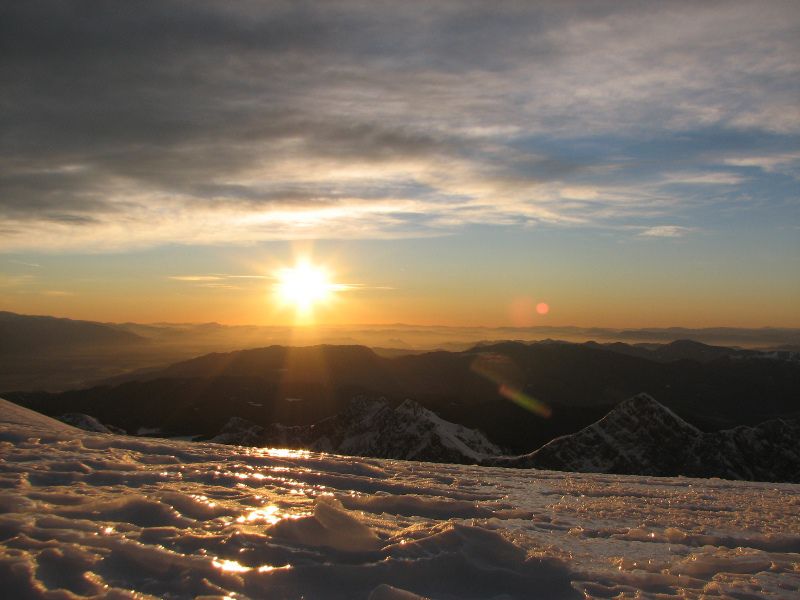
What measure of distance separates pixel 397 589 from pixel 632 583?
9.65ft

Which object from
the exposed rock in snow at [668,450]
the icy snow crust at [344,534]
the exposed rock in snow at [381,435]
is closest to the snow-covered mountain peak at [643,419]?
the exposed rock in snow at [668,450]

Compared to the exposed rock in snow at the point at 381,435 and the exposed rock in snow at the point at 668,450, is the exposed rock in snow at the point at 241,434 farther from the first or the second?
the exposed rock in snow at the point at 668,450

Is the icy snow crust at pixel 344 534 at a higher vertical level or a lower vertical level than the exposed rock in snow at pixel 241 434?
higher

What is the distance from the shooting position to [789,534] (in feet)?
35.3

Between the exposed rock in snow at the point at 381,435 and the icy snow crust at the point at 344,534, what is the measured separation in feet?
329

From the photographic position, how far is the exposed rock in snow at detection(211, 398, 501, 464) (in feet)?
411

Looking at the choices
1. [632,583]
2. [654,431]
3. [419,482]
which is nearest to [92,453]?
[419,482]

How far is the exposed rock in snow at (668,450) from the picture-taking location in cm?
10869

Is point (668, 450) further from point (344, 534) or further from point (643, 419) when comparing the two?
point (344, 534)

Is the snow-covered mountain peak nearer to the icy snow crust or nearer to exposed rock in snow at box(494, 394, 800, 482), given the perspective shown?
exposed rock in snow at box(494, 394, 800, 482)

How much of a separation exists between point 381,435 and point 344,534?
445 ft

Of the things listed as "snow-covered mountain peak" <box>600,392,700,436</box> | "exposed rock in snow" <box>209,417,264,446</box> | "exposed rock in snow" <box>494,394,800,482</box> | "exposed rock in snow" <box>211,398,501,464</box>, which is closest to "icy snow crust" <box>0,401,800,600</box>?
"exposed rock in snow" <box>494,394,800,482</box>

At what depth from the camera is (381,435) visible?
141250 mm

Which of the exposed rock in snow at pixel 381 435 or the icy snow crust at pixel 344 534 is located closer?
the icy snow crust at pixel 344 534
